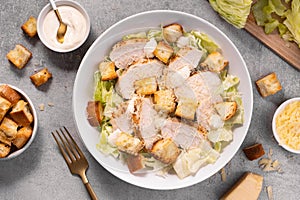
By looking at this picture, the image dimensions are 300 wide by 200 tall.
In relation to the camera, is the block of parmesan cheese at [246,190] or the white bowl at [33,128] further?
the block of parmesan cheese at [246,190]

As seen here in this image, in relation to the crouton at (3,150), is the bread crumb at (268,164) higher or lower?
lower

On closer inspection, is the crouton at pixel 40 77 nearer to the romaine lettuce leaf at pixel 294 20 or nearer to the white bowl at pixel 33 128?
the white bowl at pixel 33 128

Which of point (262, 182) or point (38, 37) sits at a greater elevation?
point (38, 37)

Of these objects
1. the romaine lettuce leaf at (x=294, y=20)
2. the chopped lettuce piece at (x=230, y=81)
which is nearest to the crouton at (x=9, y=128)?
the chopped lettuce piece at (x=230, y=81)

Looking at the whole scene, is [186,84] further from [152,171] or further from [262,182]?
[262,182]

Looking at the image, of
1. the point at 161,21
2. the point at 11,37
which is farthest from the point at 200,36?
the point at 11,37

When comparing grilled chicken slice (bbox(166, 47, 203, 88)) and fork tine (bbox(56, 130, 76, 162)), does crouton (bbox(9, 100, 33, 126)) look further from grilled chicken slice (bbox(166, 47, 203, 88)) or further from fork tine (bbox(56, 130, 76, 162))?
grilled chicken slice (bbox(166, 47, 203, 88))

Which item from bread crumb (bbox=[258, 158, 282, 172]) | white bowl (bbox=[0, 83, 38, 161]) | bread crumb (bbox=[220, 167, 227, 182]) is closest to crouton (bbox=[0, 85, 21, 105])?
white bowl (bbox=[0, 83, 38, 161])
